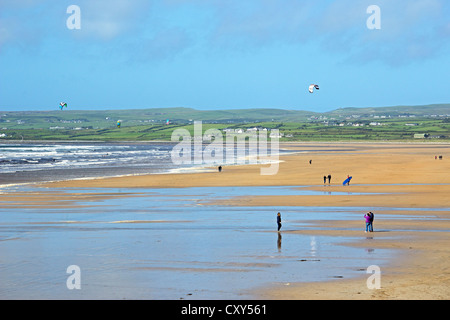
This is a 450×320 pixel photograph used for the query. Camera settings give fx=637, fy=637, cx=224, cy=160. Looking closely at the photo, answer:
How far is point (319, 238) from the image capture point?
20.7 m

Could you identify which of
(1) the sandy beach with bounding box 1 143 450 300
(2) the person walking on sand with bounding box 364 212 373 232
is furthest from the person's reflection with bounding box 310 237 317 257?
(2) the person walking on sand with bounding box 364 212 373 232

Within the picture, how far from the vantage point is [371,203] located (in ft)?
100

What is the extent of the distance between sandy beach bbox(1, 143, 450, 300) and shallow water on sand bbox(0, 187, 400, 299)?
871 mm

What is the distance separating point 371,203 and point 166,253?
15070mm

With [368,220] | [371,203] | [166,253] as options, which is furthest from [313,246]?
[371,203]

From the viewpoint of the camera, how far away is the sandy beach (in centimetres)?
1413

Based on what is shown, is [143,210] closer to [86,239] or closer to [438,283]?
[86,239]

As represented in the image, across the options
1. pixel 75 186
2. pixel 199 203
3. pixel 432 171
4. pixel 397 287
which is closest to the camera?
pixel 397 287

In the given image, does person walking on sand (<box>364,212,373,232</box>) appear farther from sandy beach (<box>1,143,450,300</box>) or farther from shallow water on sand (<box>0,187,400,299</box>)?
shallow water on sand (<box>0,187,400,299</box>)

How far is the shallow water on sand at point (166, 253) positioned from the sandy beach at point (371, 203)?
34.3 inches

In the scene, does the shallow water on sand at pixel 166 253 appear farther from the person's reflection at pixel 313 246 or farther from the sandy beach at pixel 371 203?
the sandy beach at pixel 371 203

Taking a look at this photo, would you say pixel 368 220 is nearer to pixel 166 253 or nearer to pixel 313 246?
pixel 313 246
